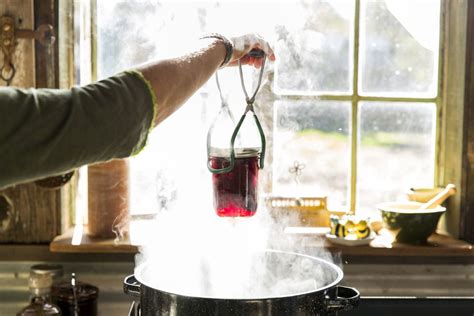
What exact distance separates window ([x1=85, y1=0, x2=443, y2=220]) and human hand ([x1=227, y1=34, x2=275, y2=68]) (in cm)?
61

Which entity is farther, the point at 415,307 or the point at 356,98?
the point at 356,98

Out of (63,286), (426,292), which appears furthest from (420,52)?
(63,286)

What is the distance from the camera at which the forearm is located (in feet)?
3.63

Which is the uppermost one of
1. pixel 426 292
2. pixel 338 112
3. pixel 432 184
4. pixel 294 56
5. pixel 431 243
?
pixel 294 56

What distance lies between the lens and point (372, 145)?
2.17 metres

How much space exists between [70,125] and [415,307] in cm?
101

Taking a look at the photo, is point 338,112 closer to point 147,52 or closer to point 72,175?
point 147,52

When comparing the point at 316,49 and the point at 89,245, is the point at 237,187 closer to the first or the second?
the point at 89,245

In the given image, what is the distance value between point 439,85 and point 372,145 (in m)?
0.28

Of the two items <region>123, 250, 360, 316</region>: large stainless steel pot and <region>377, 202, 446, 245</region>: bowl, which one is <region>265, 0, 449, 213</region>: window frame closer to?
<region>377, 202, 446, 245</region>: bowl

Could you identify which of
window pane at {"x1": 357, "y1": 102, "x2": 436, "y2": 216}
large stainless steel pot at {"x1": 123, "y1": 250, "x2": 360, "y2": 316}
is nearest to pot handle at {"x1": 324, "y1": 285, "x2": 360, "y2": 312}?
large stainless steel pot at {"x1": 123, "y1": 250, "x2": 360, "y2": 316}

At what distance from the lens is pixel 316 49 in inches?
83.2

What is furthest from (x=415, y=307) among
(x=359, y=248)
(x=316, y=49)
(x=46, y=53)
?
(x=46, y=53)

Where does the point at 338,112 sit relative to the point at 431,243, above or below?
above
